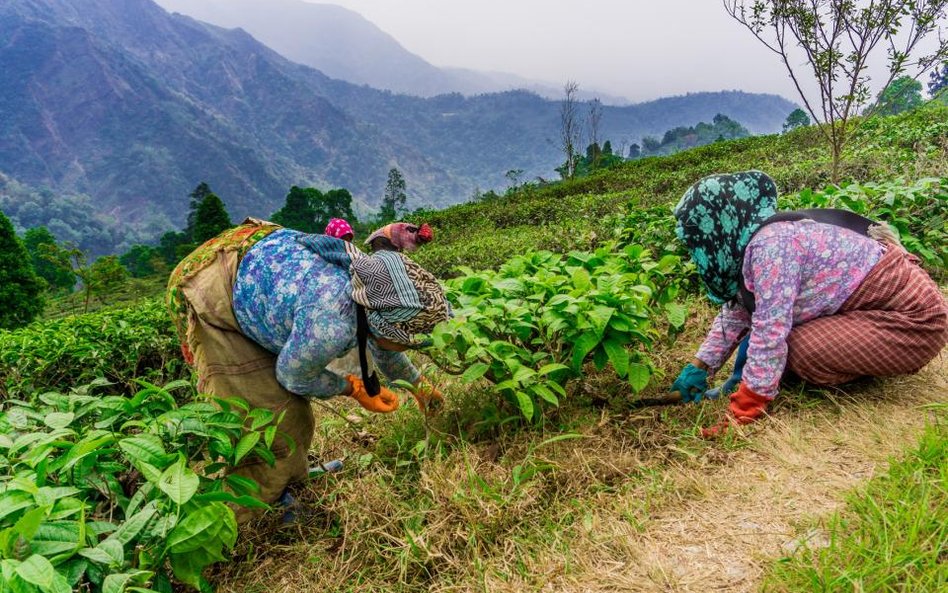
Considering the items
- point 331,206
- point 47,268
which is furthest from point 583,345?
point 47,268

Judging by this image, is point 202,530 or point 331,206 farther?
point 331,206

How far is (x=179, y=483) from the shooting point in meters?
1.32

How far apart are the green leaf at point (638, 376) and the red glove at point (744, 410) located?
34cm

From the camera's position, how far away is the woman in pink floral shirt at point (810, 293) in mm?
2131

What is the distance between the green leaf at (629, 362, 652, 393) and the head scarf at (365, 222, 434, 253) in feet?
3.32

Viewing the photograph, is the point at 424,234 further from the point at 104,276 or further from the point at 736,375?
the point at 104,276

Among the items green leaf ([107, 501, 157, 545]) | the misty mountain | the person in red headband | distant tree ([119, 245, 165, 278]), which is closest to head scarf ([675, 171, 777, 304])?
the person in red headband

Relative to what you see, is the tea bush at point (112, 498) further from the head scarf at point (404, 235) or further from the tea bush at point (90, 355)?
the tea bush at point (90, 355)

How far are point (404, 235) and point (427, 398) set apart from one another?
772 millimetres

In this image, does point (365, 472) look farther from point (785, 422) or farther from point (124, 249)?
point (124, 249)

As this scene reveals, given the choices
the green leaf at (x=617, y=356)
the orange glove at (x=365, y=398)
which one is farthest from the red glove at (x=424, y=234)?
the green leaf at (x=617, y=356)

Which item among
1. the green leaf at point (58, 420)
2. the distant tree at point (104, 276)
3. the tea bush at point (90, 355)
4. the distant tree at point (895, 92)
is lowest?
the distant tree at point (104, 276)

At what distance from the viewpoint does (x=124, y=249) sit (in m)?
84.2

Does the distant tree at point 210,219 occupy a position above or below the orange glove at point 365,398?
below
